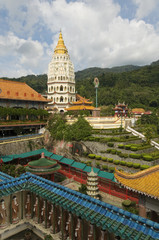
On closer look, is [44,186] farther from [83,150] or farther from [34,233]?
[83,150]

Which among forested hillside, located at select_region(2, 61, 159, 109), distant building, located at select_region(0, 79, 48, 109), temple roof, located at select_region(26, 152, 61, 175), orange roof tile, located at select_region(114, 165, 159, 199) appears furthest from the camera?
forested hillside, located at select_region(2, 61, 159, 109)

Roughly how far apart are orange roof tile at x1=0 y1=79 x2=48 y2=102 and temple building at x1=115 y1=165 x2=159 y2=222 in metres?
36.1

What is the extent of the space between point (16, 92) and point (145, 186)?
133ft

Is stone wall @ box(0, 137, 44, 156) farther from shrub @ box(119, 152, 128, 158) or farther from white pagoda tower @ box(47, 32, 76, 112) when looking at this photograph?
shrub @ box(119, 152, 128, 158)

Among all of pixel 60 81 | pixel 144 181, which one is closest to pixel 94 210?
pixel 144 181

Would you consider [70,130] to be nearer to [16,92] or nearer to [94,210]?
[16,92]

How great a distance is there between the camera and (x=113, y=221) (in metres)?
7.98

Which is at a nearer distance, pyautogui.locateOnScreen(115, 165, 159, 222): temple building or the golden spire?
pyautogui.locateOnScreen(115, 165, 159, 222): temple building

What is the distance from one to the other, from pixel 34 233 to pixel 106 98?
85.7 m

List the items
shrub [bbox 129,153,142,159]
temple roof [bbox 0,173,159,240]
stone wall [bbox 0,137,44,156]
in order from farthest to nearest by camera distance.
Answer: stone wall [bbox 0,137,44,156] → shrub [bbox 129,153,142,159] → temple roof [bbox 0,173,159,240]

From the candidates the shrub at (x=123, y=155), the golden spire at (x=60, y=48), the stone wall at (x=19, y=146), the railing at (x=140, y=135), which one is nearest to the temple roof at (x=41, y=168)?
the shrub at (x=123, y=155)

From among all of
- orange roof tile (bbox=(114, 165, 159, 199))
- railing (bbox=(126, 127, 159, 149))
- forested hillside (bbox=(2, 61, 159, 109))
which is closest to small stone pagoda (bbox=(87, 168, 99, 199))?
orange roof tile (bbox=(114, 165, 159, 199))

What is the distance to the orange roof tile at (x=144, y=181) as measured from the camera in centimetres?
1010

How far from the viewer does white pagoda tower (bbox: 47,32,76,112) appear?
57.9 metres
